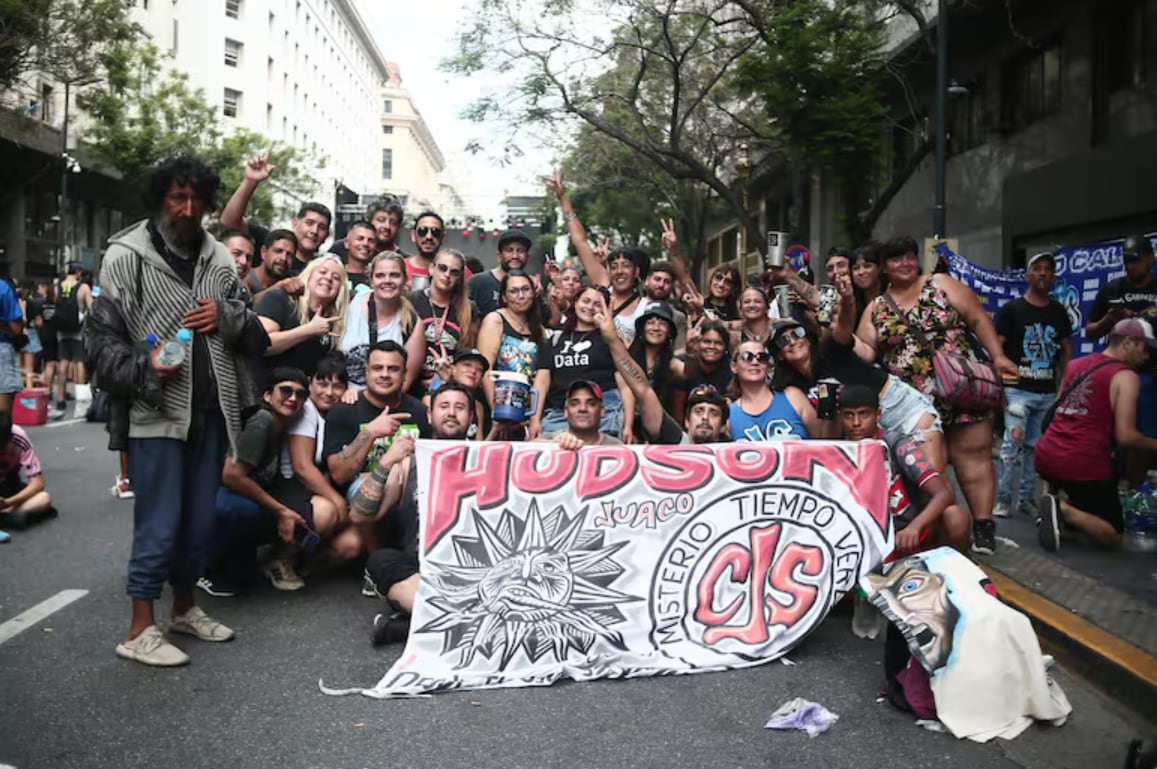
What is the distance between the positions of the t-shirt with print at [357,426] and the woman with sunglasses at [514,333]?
1.07 meters

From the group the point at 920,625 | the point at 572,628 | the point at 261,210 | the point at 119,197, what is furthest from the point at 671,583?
the point at 119,197

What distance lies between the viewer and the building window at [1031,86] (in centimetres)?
1485

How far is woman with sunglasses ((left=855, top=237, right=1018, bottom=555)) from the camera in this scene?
6.01 meters

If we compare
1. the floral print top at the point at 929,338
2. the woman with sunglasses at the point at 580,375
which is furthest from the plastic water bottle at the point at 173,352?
the floral print top at the point at 929,338

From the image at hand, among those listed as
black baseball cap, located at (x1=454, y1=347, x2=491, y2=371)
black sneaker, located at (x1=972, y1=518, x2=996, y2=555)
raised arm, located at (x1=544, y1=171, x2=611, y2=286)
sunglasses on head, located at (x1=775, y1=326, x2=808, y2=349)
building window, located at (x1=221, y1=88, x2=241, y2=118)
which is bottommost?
black sneaker, located at (x1=972, y1=518, x2=996, y2=555)

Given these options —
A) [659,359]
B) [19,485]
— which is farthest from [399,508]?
[19,485]

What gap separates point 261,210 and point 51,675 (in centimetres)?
3389

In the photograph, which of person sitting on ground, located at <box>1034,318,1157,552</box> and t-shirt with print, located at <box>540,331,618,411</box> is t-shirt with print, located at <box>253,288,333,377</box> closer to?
t-shirt with print, located at <box>540,331,618,411</box>

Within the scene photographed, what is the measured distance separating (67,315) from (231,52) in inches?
1590

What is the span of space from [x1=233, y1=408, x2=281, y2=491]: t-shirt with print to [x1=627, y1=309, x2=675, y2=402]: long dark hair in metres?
2.31

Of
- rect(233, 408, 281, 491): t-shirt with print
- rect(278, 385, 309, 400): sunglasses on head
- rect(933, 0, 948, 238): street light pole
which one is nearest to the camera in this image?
rect(233, 408, 281, 491): t-shirt with print

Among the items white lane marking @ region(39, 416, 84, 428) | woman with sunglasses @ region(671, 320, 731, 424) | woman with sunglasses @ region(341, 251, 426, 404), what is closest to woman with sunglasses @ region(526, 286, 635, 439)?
woman with sunglasses @ region(671, 320, 731, 424)

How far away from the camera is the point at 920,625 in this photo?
3.93 m

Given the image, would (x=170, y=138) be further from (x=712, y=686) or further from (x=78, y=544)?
(x=712, y=686)
